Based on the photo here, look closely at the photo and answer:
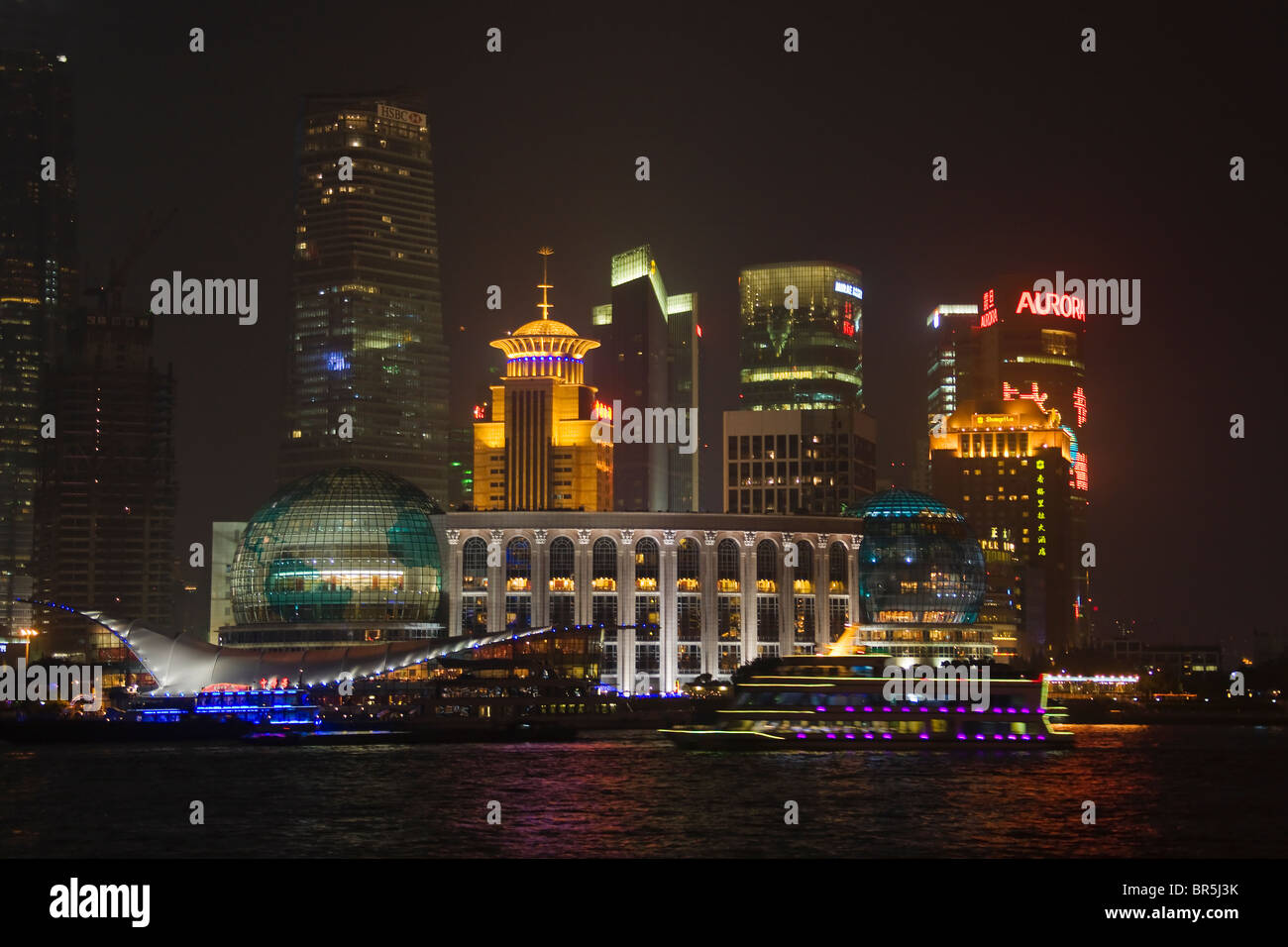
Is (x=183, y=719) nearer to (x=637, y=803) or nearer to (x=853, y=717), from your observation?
(x=853, y=717)

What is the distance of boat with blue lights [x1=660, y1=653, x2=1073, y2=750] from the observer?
139 meters

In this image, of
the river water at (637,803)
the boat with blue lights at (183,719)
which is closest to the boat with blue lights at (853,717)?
the river water at (637,803)

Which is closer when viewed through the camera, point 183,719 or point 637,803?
point 637,803

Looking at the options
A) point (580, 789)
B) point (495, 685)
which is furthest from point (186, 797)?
point (495, 685)

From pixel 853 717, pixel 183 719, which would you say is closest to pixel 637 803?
pixel 853 717

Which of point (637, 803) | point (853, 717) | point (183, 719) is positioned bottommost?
point (183, 719)

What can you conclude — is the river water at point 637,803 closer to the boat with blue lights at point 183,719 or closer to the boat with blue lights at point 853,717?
the boat with blue lights at point 853,717

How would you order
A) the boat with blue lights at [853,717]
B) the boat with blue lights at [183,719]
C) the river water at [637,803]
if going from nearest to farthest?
the river water at [637,803] → the boat with blue lights at [853,717] → the boat with blue lights at [183,719]

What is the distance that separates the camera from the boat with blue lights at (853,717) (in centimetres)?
13938

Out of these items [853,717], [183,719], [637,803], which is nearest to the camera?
[637,803]

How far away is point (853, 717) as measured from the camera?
458 ft
